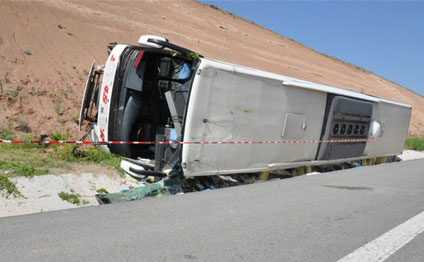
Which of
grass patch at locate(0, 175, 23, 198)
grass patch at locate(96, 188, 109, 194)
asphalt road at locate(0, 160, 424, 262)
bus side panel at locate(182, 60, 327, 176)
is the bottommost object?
grass patch at locate(96, 188, 109, 194)

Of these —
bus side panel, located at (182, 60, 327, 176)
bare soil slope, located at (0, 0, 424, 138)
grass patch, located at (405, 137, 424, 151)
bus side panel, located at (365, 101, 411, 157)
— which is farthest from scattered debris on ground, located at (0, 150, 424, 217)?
grass patch, located at (405, 137, 424, 151)

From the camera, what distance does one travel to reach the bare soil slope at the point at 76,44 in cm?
1098

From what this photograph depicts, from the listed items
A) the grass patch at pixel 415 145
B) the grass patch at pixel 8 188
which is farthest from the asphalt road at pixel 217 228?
the grass patch at pixel 415 145

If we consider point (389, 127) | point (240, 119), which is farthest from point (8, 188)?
point (389, 127)

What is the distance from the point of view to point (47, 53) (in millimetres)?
14453

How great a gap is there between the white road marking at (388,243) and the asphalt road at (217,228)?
74 millimetres

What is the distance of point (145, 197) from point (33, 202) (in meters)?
1.71

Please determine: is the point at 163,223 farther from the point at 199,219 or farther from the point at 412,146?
the point at 412,146

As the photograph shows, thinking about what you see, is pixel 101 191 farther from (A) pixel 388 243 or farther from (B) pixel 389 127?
(B) pixel 389 127

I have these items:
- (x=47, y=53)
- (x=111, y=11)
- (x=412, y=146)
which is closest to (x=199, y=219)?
(x=47, y=53)

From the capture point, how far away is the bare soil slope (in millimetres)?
10977

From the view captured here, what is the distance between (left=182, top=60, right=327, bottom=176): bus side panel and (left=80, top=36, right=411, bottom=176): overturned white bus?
19 millimetres

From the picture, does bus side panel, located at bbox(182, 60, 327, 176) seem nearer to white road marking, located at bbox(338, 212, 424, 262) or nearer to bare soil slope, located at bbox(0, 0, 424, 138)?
white road marking, located at bbox(338, 212, 424, 262)

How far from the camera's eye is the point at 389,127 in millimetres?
13406
